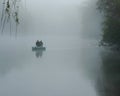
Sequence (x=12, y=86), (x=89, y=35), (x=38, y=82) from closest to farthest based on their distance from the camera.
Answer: (x=12, y=86) → (x=38, y=82) → (x=89, y=35)

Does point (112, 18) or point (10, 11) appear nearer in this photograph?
point (10, 11)

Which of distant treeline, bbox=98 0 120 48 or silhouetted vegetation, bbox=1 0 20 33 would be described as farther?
distant treeline, bbox=98 0 120 48

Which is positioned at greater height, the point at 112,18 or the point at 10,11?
the point at 112,18

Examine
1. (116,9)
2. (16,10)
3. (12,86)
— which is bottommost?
(12,86)

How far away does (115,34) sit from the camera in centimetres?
3531

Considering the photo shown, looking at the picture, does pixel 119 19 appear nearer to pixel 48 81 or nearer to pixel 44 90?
pixel 48 81

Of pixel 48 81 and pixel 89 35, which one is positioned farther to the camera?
pixel 89 35

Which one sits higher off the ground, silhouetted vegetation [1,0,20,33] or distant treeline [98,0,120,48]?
distant treeline [98,0,120,48]

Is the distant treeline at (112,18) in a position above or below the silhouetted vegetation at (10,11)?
above

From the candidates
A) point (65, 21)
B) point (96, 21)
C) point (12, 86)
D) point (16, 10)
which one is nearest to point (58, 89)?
point (12, 86)

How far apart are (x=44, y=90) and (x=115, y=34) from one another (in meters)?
19.5

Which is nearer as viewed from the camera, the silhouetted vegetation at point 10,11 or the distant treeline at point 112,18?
the silhouetted vegetation at point 10,11

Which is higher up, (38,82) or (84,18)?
(84,18)

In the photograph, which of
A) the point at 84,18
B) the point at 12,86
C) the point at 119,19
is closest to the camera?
the point at 12,86
